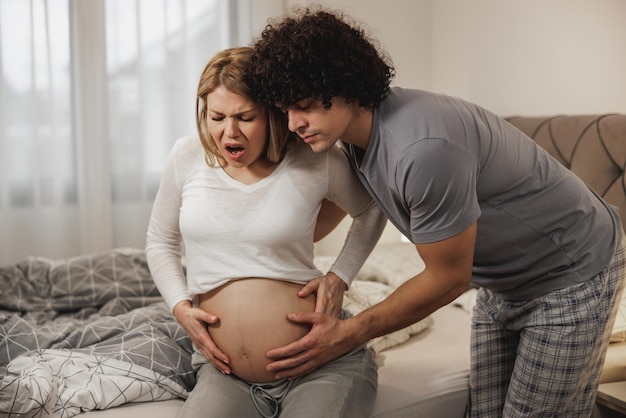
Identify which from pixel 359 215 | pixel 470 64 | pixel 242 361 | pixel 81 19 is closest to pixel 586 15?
pixel 470 64

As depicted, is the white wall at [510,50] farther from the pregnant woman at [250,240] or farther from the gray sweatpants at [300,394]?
the gray sweatpants at [300,394]

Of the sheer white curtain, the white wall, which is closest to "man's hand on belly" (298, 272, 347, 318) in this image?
the white wall

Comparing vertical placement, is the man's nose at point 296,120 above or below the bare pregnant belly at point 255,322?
above

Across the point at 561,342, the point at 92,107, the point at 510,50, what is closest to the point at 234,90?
the point at 561,342

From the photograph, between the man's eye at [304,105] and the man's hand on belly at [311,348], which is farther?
the man's hand on belly at [311,348]

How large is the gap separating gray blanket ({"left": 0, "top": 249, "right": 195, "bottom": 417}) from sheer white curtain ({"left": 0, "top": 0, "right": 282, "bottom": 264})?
30.5 inches

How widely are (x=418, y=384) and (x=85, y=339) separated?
84 centimetres

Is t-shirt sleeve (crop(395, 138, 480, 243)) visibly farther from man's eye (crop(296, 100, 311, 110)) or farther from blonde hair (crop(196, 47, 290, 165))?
blonde hair (crop(196, 47, 290, 165))

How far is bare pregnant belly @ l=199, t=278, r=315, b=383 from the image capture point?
4.71ft

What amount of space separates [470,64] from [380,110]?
186 cm

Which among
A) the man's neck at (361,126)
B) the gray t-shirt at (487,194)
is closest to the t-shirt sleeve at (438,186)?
the gray t-shirt at (487,194)

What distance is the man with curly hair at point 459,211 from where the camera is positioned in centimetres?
121

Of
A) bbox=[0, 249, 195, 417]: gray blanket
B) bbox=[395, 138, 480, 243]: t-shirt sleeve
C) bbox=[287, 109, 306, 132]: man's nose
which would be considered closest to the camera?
bbox=[395, 138, 480, 243]: t-shirt sleeve

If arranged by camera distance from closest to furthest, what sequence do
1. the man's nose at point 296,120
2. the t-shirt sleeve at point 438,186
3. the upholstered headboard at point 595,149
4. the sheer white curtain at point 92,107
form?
the t-shirt sleeve at point 438,186 < the man's nose at point 296,120 < the upholstered headboard at point 595,149 < the sheer white curtain at point 92,107
